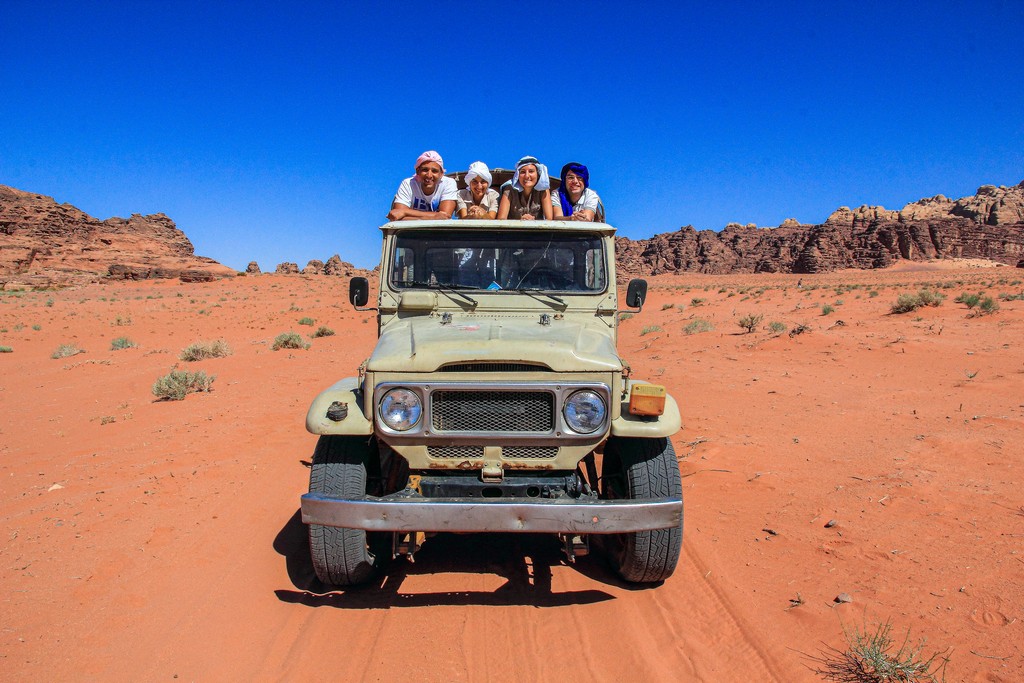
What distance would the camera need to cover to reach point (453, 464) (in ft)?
10.7

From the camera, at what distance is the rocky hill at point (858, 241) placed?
3167 inches

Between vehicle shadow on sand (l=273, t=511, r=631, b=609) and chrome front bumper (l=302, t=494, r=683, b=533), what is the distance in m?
0.91

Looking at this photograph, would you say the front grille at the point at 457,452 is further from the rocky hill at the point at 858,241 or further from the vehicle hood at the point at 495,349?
the rocky hill at the point at 858,241

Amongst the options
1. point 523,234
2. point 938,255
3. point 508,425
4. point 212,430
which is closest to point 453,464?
point 508,425

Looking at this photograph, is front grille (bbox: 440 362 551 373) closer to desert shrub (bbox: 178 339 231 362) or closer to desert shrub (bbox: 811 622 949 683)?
desert shrub (bbox: 811 622 949 683)

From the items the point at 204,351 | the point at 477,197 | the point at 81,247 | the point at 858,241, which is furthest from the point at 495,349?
the point at 858,241

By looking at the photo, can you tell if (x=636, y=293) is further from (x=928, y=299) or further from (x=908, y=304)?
(x=928, y=299)

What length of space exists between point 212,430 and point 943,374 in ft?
38.6

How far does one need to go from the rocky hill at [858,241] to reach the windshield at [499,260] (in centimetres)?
8757

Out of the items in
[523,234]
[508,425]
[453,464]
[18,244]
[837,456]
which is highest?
[18,244]

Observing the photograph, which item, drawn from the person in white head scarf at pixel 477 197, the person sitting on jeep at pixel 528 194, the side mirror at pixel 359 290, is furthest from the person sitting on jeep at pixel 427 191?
the side mirror at pixel 359 290

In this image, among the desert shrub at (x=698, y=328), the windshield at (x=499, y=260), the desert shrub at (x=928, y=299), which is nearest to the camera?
the windshield at (x=499, y=260)

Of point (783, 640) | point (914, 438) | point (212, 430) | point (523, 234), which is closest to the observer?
point (783, 640)

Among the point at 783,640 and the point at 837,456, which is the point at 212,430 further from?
the point at 837,456
